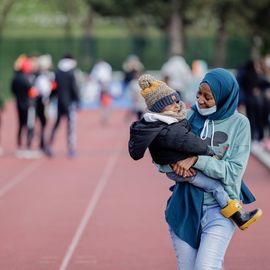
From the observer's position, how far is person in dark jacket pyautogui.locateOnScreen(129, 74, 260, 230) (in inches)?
209

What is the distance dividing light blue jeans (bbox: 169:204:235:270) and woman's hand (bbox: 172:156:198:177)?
0.91 feet

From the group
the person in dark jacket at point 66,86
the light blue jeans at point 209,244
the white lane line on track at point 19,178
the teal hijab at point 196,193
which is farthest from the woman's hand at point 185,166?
the person in dark jacket at point 66,86

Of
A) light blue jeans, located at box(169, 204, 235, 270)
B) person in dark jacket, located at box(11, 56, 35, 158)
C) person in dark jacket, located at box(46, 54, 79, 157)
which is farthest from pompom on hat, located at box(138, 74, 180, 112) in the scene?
person in dark jacket, located at box(11, 56, 35, 158)

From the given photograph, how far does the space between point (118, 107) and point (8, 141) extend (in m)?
12.4

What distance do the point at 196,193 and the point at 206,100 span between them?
0.56 meters

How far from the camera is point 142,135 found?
531cm

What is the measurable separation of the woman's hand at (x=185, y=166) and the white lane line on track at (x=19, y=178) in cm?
807

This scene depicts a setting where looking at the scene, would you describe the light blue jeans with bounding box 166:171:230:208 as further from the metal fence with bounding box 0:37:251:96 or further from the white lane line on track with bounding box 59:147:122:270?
the metal fence with bounding box 0:37:251:96

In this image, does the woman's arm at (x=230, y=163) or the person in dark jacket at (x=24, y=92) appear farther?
the person in dark jacket at (x=24, y=92)

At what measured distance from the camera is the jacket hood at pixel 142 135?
5293 mm

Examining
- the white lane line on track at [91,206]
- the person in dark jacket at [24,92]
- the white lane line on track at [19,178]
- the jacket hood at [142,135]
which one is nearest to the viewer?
the jacket hood at [142,135]

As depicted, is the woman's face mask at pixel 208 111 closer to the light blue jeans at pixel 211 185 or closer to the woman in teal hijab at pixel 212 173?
the woman in teal hijab at pixel 212 173

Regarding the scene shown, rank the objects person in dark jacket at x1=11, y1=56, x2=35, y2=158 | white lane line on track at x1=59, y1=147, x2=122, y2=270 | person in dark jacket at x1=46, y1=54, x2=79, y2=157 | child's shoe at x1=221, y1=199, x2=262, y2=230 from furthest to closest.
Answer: person in dark jacket at x1=11, y1=56, x2=35, y2=158 < person in dark jacket at x1=46, y1=54, x2=79, y2=157 < white lane line on track at x1=59, y1=147, x2=122, y2=270 < child's shoe at x1=221, y1=199, x2=262, y2=230

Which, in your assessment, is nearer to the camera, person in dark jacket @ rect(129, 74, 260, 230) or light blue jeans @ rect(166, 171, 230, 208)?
person in dark jacket @ rect(129, 74, 260, 230)
